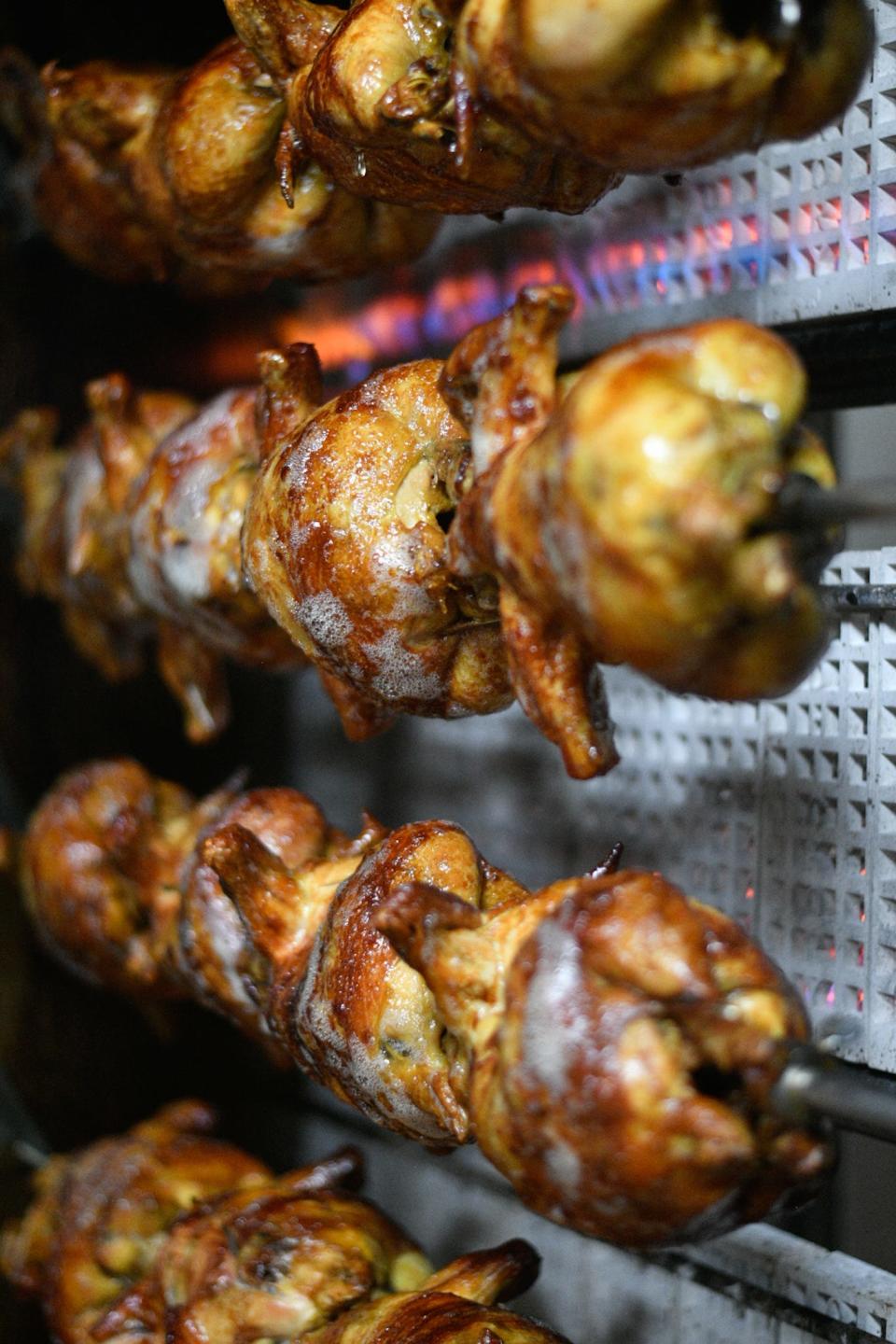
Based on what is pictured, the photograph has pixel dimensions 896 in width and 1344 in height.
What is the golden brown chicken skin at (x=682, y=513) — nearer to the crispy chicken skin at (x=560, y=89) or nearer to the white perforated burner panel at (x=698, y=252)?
the crispy chicken skin at (x=560, y=89)

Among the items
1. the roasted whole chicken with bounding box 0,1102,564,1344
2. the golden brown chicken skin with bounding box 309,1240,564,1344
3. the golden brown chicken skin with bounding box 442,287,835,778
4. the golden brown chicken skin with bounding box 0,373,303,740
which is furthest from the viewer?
the golden brown chicken skin with bounding box 0,373,303,740

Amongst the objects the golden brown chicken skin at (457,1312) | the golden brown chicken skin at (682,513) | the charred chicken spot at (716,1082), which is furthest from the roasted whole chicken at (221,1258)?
the golden brown chicken skin at (682,513)

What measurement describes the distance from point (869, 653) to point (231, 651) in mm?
894

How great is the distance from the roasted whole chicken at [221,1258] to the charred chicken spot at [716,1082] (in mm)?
458

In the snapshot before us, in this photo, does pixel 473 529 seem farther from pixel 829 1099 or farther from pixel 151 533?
pixel 151 533

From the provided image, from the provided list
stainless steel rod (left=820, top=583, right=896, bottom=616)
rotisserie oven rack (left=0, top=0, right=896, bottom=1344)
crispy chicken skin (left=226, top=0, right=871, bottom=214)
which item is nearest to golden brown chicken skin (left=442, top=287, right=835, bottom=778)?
crispy chicken skin (left=226, top=0, right=871, bottom=214)

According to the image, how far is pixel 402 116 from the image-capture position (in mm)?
1248

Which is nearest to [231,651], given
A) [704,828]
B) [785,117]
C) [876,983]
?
[704,828]

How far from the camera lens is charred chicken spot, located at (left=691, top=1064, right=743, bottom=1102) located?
98 centimetres

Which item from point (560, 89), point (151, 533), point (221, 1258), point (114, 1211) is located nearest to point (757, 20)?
point (560, 89)

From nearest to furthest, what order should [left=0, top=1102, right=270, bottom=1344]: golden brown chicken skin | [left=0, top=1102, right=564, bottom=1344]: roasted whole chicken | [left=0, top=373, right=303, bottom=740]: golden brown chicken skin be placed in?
1. [left=0, top=1102, right=564, bottom=1344]: roasted whole chicken
2. [left=0, top=373, right=303, bottom=740]: golden brown chicken skin
3. [left=0, top=1102, right=270, bottom=1344]: golden brown chicken skin

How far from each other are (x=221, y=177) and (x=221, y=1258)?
4.38 ft

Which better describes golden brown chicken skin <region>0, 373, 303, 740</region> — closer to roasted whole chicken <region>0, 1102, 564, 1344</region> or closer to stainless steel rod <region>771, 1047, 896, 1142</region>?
roasted whole chicken <region>0, 1102, 564, 1344</region>

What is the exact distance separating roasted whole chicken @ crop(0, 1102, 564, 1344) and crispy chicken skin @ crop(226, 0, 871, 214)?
3.61ft
